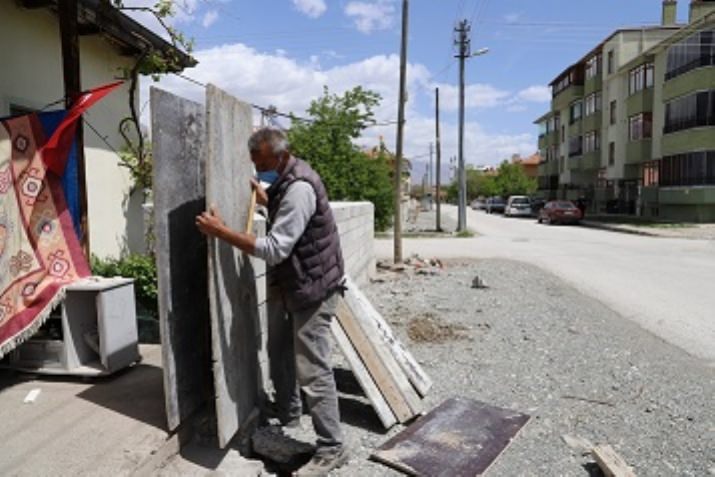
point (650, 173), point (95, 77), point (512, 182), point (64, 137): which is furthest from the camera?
point (512, 182)

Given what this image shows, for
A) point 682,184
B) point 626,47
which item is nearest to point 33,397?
point 682,184

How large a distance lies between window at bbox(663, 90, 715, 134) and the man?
100 feet

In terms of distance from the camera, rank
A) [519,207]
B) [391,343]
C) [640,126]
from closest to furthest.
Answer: [391,343] → [640,126] → [519,207]

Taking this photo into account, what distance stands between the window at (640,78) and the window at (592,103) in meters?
6.15

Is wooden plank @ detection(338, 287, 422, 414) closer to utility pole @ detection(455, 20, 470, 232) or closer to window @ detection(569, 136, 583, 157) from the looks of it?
utility pole @ detection(455, 20, 470, 232)

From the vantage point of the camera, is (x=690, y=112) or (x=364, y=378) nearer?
(x=364, y=378)

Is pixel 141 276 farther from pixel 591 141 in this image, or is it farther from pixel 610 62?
pixel 591 141

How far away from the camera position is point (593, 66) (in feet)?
148

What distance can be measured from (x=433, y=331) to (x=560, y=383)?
1.93 meters

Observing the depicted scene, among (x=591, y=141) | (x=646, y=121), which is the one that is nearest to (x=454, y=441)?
(x=646, y=121)

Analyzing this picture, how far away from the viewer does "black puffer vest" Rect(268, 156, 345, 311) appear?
324 cm

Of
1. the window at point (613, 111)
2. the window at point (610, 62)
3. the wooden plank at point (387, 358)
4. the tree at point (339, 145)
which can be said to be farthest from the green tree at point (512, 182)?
the wooden plank at point (387, 358)

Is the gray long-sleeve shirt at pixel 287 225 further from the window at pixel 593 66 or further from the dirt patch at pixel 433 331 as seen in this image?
the window at pixel 593 66

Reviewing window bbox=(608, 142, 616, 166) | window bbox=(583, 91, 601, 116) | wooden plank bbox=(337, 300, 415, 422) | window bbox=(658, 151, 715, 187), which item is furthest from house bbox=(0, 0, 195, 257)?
window bbox=(583, 91, 601, 116)
